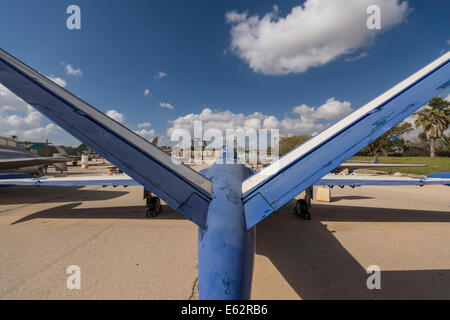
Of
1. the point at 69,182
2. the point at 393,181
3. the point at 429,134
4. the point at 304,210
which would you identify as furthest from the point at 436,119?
the point at 69,182

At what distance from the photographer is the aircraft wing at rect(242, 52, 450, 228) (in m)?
1.67

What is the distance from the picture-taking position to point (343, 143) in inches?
68.1

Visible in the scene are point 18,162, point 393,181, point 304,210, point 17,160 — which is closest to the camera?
point 393,181

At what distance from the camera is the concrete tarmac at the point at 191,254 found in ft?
9.85

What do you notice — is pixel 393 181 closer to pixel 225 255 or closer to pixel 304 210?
pixel 304 210

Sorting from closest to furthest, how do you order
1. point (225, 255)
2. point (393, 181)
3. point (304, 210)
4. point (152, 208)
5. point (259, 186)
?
point (225, 255) → point (259, 186) → point (393, 181) → point (304, 210) → point (152, 208)

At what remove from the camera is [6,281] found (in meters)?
3.13

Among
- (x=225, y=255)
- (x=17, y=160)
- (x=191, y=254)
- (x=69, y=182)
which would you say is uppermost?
(x=17, y=160)

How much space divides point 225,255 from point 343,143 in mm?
1695
